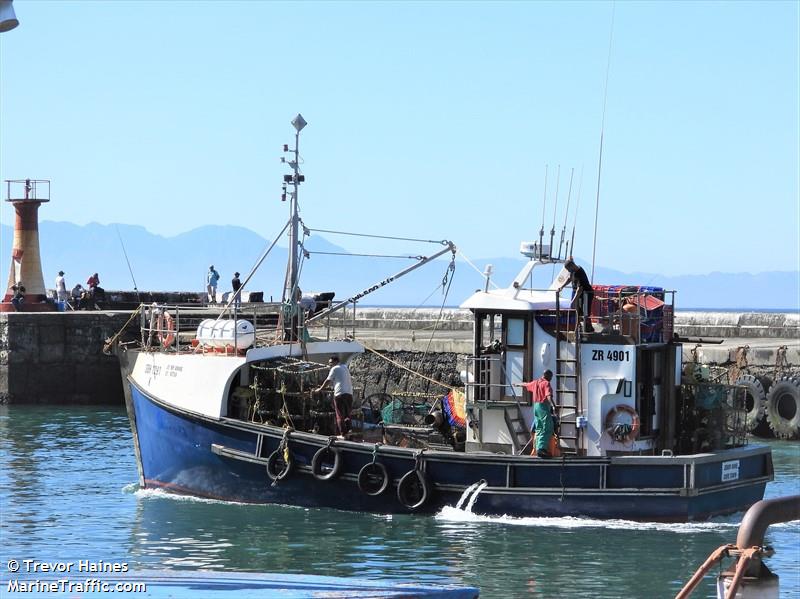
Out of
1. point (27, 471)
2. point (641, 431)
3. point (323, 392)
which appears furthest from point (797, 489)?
point (27, 471)

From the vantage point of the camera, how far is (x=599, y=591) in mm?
12398

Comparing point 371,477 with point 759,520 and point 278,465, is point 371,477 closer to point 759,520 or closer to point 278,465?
point 278,465

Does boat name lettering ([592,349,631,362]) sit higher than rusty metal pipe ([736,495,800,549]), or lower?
higher

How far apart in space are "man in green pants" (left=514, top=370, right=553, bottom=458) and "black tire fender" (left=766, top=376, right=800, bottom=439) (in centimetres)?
1196

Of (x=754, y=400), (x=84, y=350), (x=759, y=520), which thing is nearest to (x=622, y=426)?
(x=759, y=520)

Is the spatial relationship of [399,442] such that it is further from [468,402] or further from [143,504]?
[143,504]

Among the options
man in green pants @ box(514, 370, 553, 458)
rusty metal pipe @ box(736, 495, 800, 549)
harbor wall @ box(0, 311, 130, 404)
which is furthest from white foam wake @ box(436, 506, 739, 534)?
harbor wall @ box(0, 311, 130, 404)

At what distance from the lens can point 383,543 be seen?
14414 mm

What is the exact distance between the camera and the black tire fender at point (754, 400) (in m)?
25.7

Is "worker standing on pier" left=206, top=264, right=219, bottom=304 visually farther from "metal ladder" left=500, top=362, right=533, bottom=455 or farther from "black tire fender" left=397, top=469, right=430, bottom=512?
"metal ladder" left=500, top=362, right=533, bottom=455

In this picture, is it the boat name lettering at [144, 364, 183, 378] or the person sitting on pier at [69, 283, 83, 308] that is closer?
the boat name lettering at [144, 364, 183, 378]

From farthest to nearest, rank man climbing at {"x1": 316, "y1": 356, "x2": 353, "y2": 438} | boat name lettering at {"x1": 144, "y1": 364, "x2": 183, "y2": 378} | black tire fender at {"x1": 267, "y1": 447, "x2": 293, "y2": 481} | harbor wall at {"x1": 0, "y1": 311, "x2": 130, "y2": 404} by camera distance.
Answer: harbor wall at {"x1": 0, "y1": 311, "x2": 130, "y2": 404}
boat name lettering at {"x1": 144, "y1": 364, "x2": 183, "y2": 378}
man climbing at {"x1": 316, "y1": 356, "x2": 353, "y2": 438}
black tire fender at {"x1": 267, "y1": 447, "x2": 293, "y2": 481}

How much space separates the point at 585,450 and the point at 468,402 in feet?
5.21

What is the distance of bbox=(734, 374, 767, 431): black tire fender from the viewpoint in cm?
2569
